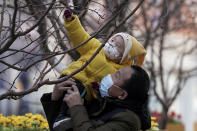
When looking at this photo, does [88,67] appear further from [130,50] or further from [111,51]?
[130,50]

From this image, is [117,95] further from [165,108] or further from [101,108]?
[165,108]

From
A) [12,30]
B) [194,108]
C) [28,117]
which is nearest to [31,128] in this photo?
[28,117]

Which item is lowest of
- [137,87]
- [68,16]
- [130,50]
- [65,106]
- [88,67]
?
[65,106]

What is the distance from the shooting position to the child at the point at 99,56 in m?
3.13

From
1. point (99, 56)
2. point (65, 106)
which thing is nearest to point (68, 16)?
point (99, 56)

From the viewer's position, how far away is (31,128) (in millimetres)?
5004

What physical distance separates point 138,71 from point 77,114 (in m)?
0.50

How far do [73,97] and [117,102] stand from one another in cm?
29

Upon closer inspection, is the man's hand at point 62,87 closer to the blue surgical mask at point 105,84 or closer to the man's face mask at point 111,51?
the blue surgical mask at point 105,84

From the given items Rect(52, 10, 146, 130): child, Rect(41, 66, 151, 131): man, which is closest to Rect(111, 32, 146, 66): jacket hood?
Rect(52, 10, 146, 130): child

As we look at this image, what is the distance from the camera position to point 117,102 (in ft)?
9.71

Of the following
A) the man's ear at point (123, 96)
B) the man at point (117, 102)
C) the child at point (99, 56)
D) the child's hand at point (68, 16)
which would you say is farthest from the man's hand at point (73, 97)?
the child's hand at point (68, 16)

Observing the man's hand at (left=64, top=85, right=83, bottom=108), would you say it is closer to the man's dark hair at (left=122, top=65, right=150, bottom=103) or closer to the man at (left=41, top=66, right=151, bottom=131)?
the man at (left=41, top=66, right=151, bottom=131)

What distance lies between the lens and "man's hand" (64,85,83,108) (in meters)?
2.93
